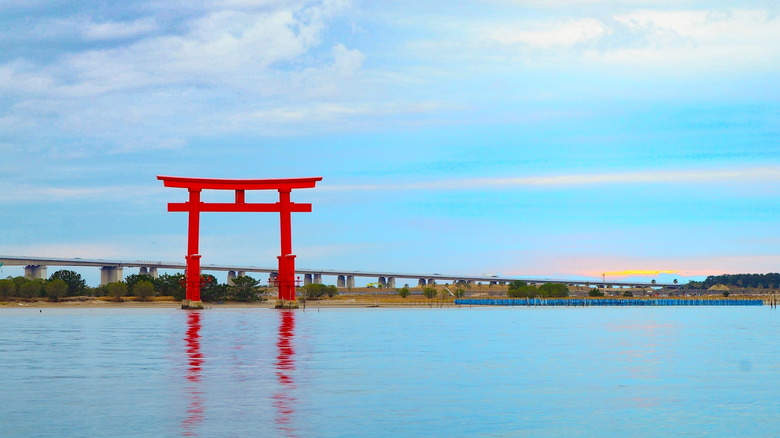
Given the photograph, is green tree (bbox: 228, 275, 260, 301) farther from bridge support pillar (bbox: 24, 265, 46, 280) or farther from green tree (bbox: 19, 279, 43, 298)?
bridge support pillar (bbox: 24, 265, 46, 280)

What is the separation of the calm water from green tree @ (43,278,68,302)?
3443 inches

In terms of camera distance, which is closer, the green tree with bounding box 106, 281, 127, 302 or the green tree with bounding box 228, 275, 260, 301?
the green tree with bounding box 228, 275, 260, 301

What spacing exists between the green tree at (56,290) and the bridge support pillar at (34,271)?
13009 millimetres

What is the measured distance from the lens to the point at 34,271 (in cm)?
14212

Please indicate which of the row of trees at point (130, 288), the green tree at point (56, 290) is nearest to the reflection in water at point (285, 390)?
the row of trees at point (130, 288)

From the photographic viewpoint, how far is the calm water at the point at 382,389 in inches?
725

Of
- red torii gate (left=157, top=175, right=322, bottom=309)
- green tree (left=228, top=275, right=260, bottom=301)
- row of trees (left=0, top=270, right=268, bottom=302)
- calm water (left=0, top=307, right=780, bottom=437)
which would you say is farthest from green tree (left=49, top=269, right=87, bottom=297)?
calm water (left=0, top=307, right=780, bottom=437)

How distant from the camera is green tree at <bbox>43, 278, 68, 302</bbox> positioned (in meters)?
128

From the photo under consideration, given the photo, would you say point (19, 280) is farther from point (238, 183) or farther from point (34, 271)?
point (238, 183)

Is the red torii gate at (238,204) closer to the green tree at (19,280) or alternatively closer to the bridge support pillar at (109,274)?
the green tree at (19,280)

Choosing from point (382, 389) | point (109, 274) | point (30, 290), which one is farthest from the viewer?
point (109, 274)

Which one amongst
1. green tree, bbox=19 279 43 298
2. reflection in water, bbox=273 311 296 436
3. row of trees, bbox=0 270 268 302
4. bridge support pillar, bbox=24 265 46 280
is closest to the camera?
reflection in water, bbox=273 311 296 436

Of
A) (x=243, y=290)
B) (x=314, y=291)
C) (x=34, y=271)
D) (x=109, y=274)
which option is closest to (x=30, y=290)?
(x=34, y=271)

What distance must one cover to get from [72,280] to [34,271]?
11.0 meters
